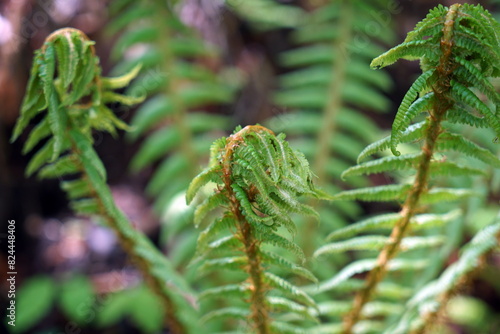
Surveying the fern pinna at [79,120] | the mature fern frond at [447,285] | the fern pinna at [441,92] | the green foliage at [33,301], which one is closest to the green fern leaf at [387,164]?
the fern pinna at [441,92]

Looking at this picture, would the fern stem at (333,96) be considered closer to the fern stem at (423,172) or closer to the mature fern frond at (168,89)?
the mature fern frond at (168,89)

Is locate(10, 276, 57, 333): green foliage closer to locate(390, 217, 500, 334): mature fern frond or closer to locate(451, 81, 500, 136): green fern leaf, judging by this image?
locate(390, 217, 500, 334): mature fern frond

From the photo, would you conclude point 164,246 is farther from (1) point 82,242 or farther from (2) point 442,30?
(2) point 442,30

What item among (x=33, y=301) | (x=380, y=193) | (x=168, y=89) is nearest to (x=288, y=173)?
(x=380, y=193)

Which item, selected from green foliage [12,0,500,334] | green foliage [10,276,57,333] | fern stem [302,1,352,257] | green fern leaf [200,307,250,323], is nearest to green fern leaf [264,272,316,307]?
green foliage [12,0,500,334]

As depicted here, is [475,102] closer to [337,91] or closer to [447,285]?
[447,285]

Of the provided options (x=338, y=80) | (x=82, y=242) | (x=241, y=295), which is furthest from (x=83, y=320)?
(x=338, y=80)
